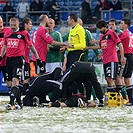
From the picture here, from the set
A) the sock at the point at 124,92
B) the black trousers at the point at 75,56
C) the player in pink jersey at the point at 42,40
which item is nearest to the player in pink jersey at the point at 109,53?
the black trousers at the point at 75,56

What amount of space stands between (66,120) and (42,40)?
5.30m

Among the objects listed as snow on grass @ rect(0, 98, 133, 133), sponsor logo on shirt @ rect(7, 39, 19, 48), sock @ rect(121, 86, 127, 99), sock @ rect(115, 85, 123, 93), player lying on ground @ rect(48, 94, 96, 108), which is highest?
sponsor logo on shirt @ rect(7, 39, 19, 48)

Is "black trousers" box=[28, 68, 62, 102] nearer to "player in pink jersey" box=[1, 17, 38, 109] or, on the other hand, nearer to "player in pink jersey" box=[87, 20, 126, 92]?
"player in pink jersey" box=[1, 17, 38, 109]

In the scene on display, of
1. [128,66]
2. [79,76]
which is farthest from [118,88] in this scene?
[79,76]

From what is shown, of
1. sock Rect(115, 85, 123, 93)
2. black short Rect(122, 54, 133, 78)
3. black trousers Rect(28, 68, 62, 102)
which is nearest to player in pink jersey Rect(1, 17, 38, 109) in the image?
black trousers Rect(28, 68, 62, 102)

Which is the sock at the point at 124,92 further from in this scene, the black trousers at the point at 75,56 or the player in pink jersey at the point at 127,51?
the black trousers at the point at 75,56

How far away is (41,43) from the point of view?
693 inches

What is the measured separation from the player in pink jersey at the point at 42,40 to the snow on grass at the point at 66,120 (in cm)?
213

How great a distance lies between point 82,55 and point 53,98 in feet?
5.34

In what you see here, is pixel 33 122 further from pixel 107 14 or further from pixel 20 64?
pixel 107 14

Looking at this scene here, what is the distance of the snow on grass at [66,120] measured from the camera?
432 inches

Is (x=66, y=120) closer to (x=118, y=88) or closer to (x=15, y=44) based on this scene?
(x=15, y=44)

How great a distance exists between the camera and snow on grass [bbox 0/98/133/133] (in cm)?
1097

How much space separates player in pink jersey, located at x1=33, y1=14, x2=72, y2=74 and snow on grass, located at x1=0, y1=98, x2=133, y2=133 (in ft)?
6.97
